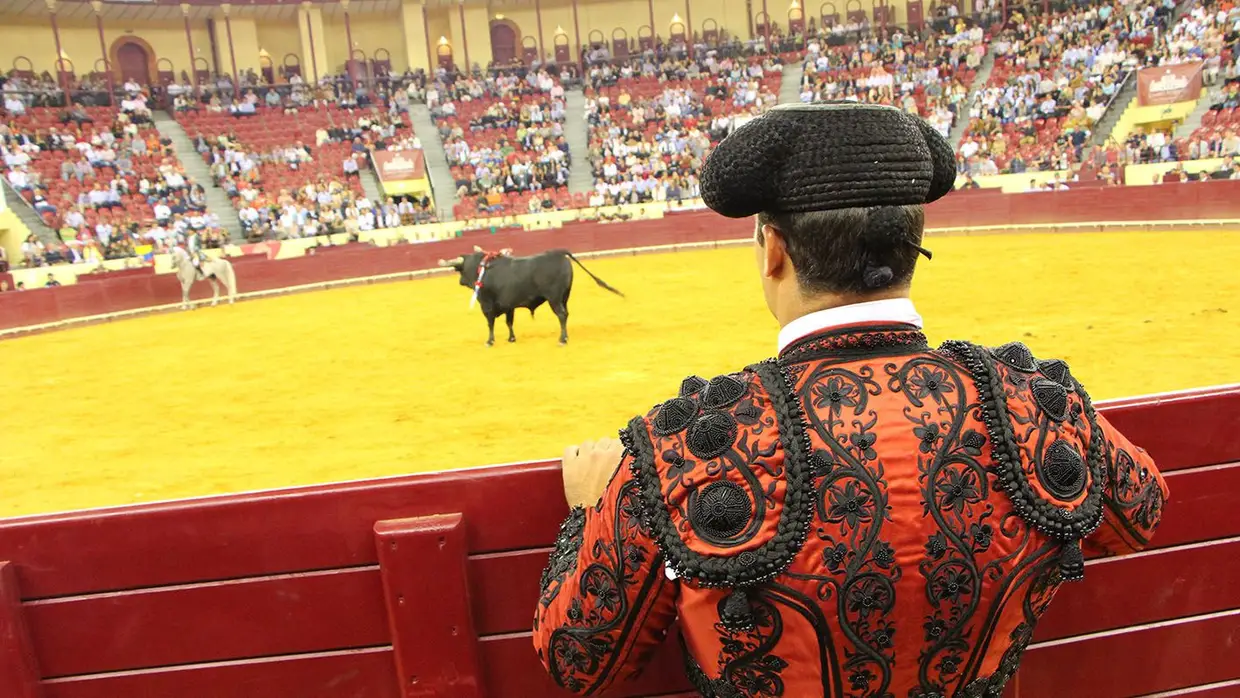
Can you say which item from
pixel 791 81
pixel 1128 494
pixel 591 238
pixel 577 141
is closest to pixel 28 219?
pixel 591 238

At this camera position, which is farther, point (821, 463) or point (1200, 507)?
point (1200, 507)

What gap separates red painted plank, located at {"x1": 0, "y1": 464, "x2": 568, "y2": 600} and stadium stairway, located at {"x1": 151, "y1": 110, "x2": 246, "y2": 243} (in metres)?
19.9

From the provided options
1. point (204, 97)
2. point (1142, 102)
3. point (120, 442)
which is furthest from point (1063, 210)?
point (204, 97)

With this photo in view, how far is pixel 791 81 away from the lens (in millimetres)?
26750

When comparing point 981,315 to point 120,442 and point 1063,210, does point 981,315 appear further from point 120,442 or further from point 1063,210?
point 1063,210

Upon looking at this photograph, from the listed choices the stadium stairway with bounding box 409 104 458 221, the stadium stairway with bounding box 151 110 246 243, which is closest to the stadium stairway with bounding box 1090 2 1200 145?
the stadium stairway with bounding box 409 104 458 221

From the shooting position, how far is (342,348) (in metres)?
8.83

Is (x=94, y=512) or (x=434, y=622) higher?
(x=94, y=512)

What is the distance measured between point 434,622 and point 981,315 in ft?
22.8

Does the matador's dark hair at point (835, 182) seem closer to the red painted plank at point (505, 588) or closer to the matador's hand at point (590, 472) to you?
the matador's hand at point (590, 472)

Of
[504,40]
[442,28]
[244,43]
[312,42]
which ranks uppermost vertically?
[442,28]

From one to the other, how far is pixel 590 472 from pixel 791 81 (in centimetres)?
2699

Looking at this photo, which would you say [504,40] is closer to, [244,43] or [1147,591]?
[244,43]

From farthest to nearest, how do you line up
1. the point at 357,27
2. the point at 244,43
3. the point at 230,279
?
the point at 357,27
the point at 244,43
the point at 230,279
